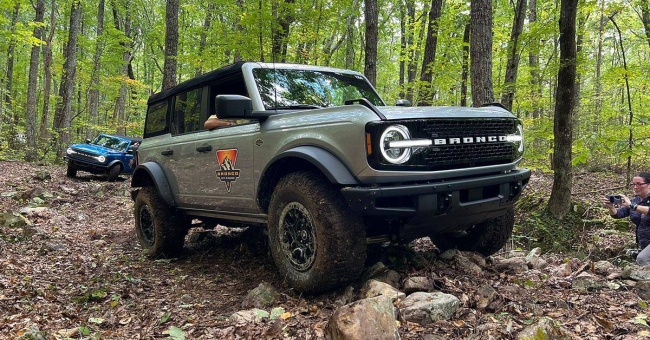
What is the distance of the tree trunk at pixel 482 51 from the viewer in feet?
22.0

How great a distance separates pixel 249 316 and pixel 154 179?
278cm

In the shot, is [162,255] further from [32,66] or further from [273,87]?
[32,66]

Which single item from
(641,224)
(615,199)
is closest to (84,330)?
(615,199)

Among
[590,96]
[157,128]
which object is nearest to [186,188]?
[157,128]

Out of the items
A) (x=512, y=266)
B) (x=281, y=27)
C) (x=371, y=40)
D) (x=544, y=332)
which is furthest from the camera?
(x=281, y=27)

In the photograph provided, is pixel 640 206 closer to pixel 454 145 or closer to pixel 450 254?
pixel 450 254

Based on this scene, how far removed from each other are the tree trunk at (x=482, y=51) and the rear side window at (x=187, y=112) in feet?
13.4

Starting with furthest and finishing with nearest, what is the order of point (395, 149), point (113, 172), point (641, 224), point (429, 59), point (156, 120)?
point (113, 172) < point (429, 59) < point (156, 120) < point (641, 224) < point (395, 149)

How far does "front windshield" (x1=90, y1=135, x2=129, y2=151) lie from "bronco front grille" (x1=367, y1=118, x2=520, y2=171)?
13633mm

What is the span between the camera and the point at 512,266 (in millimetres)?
4023

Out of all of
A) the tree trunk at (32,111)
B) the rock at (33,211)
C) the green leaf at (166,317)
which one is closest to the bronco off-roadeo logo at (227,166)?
the green leaf at (166,317)

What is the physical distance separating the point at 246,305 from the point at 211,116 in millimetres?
2136

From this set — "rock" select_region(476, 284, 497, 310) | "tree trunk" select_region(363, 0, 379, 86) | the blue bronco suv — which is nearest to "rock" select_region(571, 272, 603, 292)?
"rock" select_region(476, 284, 497, 310)

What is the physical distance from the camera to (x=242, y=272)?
15.2 feet
